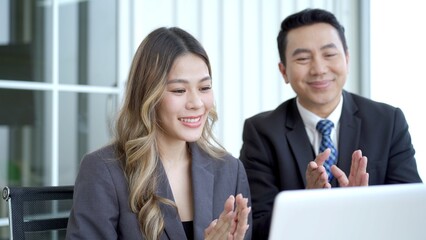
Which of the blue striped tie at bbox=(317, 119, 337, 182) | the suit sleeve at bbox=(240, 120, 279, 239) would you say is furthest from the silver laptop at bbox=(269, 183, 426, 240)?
the blue striped tie at bbox=(317, 119, 337, 182)

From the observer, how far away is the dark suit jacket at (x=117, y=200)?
182 centimetres

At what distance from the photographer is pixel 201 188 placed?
6.77ft

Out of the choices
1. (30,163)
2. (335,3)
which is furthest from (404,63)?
(30,163)

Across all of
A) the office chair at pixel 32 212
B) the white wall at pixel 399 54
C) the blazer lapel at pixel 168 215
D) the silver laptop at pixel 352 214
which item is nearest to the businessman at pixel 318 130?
the blazer lapel at pixel 168 215

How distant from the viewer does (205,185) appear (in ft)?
6.84

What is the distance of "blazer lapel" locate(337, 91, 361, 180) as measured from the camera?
97.0 inches

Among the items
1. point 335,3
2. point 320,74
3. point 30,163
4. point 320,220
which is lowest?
point 30,163

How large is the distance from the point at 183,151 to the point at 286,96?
7.16 ft

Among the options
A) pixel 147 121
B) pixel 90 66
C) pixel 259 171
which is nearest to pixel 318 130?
pixel 259 171

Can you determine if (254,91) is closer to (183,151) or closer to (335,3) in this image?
(335,3)

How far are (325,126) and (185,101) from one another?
2.41ft

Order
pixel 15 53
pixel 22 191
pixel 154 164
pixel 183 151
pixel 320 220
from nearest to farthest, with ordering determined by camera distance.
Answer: pixel 320 220 < pixel 22 191 < pixel 154 164 < pixel 183 151 < pixel 15 53

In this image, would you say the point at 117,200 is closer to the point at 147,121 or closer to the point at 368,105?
the point at 147,121

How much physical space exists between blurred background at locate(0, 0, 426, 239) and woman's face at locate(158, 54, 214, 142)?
35cm
